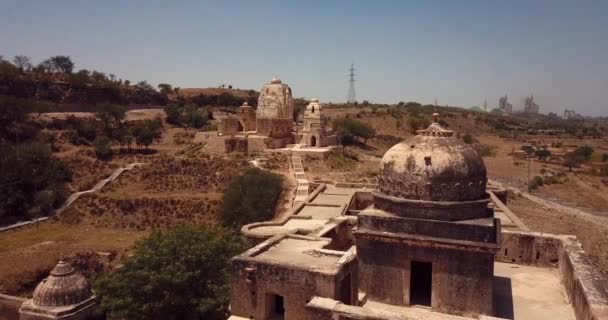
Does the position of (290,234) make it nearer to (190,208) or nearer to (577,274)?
(577,274)

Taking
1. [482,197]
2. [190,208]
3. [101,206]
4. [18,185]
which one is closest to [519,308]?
[482,197]

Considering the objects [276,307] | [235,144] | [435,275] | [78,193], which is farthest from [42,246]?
[435,275]

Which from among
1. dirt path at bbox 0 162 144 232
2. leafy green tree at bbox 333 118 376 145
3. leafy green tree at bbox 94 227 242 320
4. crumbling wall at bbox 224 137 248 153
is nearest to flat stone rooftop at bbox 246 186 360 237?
leafy green tree at bbox 94 227 242 320

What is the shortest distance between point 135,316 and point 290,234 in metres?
5.55

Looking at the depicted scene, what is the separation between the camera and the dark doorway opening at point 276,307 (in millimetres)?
10102

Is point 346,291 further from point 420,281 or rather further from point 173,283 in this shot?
point 173,283

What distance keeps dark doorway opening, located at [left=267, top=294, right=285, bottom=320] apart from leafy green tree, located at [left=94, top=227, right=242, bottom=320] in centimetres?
377

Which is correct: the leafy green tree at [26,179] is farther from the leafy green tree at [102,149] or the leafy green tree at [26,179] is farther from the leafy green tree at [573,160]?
the leafy green tree at [573,160]

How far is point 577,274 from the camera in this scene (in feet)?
32.3

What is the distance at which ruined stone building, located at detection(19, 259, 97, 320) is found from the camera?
14.2 m

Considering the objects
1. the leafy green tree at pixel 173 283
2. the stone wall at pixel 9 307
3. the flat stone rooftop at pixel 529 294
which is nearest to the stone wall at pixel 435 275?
the flat stone rooftop at pixel 529 294

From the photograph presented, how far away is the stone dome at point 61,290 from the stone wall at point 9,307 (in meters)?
4.66

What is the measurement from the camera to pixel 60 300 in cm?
1448

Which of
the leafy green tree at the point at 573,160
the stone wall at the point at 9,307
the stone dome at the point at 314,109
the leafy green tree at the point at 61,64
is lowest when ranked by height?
the stone wall at the point at 9,307
